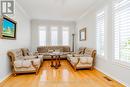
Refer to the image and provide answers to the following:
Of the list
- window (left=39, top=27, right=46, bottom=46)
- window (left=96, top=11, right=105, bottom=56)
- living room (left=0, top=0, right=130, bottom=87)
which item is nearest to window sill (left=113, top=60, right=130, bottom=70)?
living room (left=0, top=0, right=130, bottom=87)

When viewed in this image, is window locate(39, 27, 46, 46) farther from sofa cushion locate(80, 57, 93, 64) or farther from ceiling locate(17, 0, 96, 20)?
sofa cushion locate(80, 57, 93, 64)

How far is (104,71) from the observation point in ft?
12.6


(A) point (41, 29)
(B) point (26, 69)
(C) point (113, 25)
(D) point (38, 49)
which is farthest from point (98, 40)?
(A) point (41, 29)

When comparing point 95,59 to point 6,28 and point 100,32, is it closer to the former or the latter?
point 100,32

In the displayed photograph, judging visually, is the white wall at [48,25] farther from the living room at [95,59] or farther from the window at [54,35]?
the living room at [95,59]

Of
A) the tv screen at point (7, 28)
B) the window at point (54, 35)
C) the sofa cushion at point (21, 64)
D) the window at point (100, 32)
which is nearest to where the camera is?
the tv screen at point (7, 28)

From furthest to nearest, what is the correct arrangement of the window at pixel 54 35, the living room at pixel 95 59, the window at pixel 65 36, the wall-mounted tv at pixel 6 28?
the window at pixel 65 36 → the window at pixel 54 35 → the wall-mounted tv at pixel 6 28 → the living room at pixel 95 59

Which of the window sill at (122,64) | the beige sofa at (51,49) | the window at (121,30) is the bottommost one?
the window sill at (122,64)

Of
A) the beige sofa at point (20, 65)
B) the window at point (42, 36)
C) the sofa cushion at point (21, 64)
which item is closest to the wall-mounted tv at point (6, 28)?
the beige sofa at point (20, 65)

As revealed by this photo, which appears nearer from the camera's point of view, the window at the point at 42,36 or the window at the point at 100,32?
the window at the point at 100,32

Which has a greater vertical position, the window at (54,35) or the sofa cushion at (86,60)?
the window at (54,35)

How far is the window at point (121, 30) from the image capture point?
2670mm

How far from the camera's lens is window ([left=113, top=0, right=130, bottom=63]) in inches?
105

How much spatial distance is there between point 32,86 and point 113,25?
293cm
